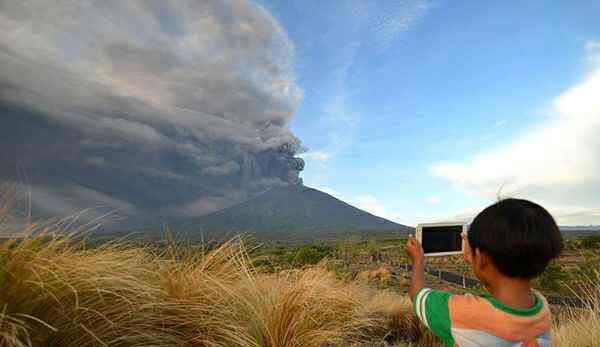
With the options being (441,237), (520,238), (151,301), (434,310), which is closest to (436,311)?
(434,310)

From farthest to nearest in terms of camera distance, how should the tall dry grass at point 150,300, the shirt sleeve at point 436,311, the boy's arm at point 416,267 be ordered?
the tall dry grass at point 150,300, the boy's arm at point 416,267, the shirt sleeve at point 436,311

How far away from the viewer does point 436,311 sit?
6.04ft

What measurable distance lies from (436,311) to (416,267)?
1.07 ft

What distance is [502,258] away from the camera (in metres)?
1.69

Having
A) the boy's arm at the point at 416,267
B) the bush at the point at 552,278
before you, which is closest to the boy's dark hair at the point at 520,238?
the boy's arm at the point at 416,267

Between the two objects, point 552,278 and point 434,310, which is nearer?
point 434,310

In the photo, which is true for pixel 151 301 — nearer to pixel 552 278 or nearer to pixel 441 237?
pixel 441 237

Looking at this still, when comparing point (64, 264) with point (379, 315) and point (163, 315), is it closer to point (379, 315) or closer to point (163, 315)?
point (163, 315)

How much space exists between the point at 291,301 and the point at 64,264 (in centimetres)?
182

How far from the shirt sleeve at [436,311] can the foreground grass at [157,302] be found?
1.59m

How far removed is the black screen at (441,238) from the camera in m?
2.64

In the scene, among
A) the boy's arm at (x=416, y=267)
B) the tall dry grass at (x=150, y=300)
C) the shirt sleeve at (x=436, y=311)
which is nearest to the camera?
the shirt sleeve at (x=436, y=311)

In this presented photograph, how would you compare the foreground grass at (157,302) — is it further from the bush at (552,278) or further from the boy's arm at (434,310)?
the bush at (552,278)

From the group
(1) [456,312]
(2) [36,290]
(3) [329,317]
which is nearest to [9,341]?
(2) [36,290]
